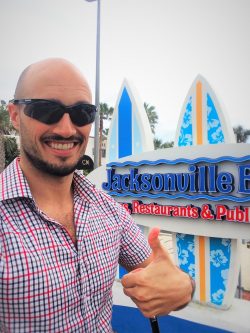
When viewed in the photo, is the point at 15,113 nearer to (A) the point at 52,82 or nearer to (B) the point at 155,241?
(A) the point at 52,82

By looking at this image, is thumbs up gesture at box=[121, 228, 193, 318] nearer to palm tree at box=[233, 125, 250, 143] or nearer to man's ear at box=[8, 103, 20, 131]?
man's ear at box=[8, 103, 20, 131]

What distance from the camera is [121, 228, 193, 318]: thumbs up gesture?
1.20 m

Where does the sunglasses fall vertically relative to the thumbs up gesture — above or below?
above

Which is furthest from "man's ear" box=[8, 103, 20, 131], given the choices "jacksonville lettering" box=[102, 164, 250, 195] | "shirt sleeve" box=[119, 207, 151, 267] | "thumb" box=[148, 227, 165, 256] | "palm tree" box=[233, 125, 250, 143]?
"palm tree" box=[233, 125, 250, 143]

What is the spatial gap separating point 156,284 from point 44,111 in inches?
35.6

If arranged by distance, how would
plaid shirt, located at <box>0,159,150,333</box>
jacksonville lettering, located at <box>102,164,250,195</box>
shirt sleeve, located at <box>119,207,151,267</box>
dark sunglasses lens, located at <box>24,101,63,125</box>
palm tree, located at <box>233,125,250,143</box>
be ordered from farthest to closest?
palm tree, located at <box>233,125,250,143</box> → jacksonville lettering, located at <box>102,164,250,195</box> → shirt sleeve, located at <box>119,207,151,267</box> → dark sunglasses lens, located at <box>24,101,63,125</box> → plaid shirt, located at <box>0,159,150,333</box>

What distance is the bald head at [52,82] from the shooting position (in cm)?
136

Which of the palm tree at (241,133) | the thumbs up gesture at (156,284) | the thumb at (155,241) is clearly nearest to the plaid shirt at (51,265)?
the thumbs up gesture at (156,284)

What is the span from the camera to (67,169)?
139cm

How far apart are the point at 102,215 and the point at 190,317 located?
3198 mm

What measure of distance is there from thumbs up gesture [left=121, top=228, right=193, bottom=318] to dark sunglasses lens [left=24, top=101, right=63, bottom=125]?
680 millimetres

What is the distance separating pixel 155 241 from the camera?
3.94 feet

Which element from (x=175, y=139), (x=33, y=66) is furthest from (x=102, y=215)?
(x=175, y=139)

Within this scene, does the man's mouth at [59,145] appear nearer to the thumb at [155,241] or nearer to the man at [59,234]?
the man at [59,234]
